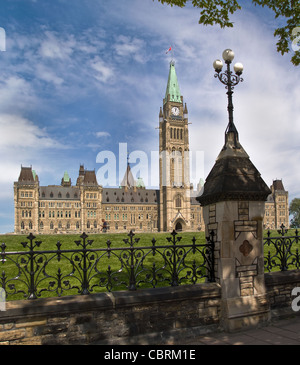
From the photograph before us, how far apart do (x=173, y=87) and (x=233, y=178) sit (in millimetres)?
102619

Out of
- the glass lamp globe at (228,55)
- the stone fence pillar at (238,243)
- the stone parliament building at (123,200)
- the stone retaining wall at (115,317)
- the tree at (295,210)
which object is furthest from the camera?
the tree at (295,210)

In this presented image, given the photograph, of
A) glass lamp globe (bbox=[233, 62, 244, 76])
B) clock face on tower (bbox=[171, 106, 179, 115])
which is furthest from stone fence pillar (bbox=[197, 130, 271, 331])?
clock face on tower (bbox=[171, 106, 179, 115])

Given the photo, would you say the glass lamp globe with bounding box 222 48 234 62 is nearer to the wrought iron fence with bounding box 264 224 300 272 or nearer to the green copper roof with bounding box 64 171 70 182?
the wrought iron fence with bounding box 264 224 300 272

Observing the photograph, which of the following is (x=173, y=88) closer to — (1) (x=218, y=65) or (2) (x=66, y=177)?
(2) (x=66, y=177)

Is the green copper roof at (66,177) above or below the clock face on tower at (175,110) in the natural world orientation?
below

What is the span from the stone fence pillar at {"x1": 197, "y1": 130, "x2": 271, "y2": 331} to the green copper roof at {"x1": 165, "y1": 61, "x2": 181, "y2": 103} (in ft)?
328

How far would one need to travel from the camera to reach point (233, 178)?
652cm

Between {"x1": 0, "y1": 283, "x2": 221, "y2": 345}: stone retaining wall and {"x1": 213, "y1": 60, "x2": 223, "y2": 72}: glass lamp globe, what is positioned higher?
{"x1": 213, "y1": 60, "x2": 223, "y2": 72}: glass lamp globe

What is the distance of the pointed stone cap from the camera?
251 inches

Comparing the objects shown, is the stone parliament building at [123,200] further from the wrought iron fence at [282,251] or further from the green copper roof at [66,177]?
the wrought iron fence at [282,251]

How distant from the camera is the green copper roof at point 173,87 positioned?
338 ft

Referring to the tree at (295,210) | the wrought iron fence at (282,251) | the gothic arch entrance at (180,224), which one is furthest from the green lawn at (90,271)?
the tree at (295,210)

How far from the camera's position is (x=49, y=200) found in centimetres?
9725
